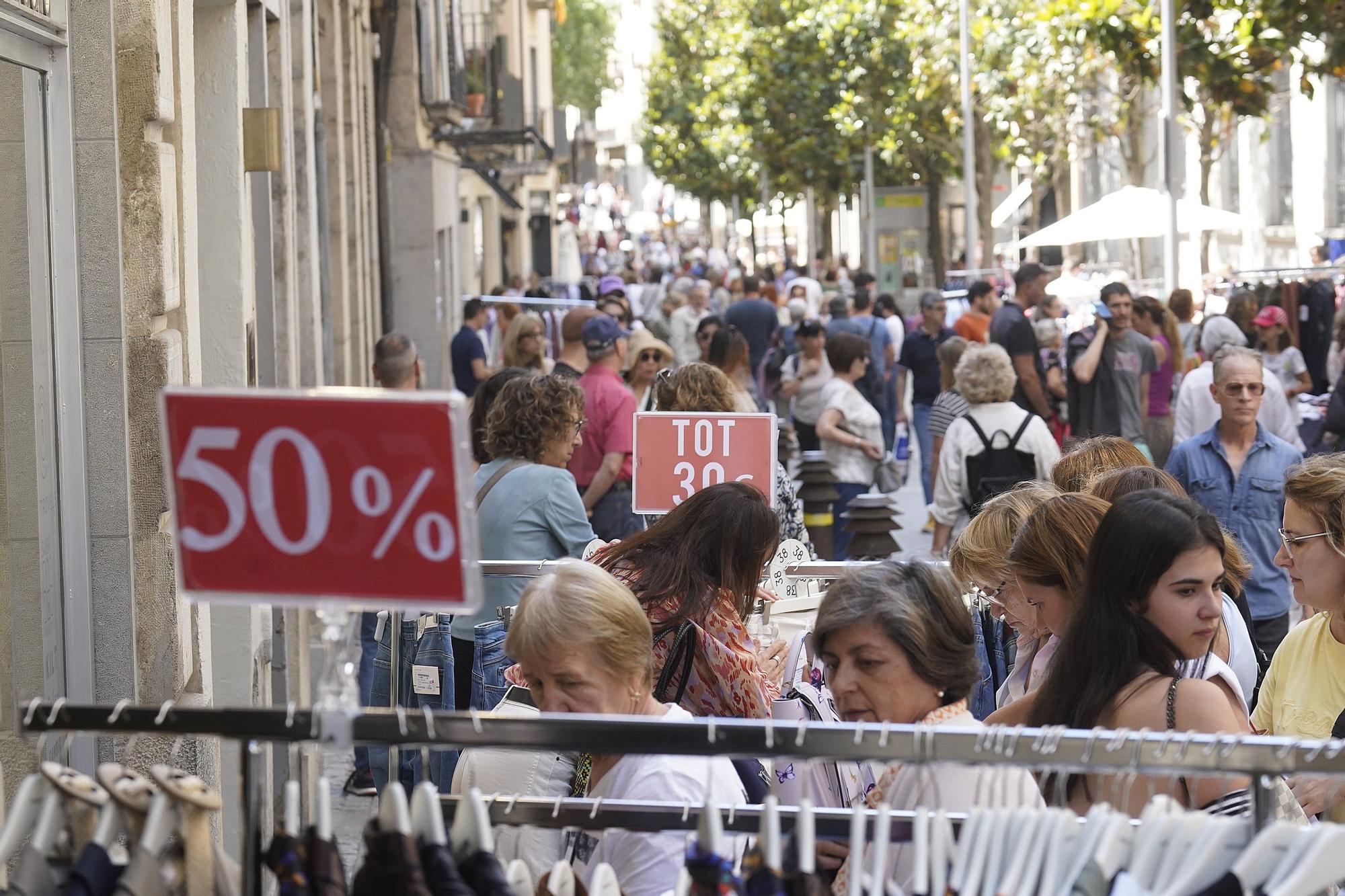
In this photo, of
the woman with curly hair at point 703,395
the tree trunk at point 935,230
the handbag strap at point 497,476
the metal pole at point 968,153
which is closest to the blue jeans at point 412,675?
the handbag strap at point 497,476

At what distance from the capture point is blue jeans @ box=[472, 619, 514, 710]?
5.04 metres

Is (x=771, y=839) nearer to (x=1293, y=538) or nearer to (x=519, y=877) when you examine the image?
(x=519, y=877)

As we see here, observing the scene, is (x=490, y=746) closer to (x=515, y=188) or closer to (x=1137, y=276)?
(x=1137, y=276)

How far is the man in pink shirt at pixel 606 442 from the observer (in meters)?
8.59

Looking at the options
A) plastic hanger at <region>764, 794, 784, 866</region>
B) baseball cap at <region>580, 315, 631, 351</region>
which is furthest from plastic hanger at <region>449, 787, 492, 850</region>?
baseball cap at <region>580, 315, 631, 351</region>

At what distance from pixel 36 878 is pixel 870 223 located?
38026 millimetres

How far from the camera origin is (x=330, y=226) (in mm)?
12656

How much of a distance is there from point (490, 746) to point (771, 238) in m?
115

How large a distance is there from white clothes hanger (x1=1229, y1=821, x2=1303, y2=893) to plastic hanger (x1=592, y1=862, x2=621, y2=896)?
0.85 metres

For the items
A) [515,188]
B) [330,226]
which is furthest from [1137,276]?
[330,226]

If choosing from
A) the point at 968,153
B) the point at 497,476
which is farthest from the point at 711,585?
the point at 968,153

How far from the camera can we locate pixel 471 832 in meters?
2.35

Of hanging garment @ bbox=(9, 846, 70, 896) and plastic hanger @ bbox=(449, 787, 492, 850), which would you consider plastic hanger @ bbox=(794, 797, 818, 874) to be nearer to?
plastic hanger @ bbox=(449, 787, 492, 850)

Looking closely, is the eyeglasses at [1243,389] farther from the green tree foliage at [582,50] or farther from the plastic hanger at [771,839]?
the green tree foliage at [582,50]
